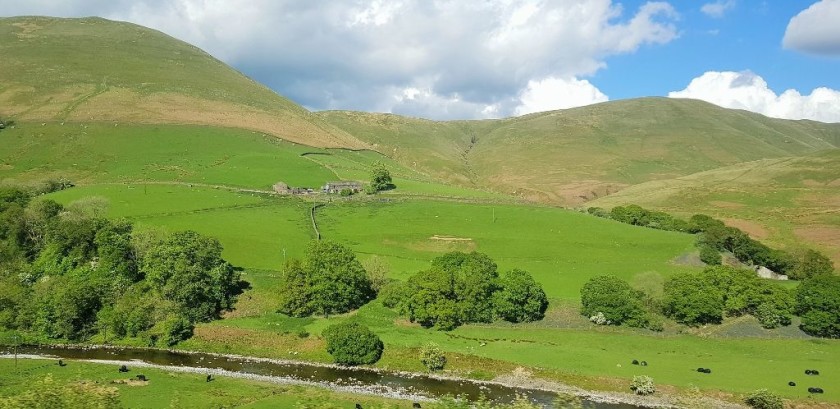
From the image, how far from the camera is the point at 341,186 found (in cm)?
14925

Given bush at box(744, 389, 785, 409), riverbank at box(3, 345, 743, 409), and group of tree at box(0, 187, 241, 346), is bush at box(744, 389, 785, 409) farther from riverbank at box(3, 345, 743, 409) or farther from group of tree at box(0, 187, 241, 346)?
group of tree at box(0, 187, 241, 346)

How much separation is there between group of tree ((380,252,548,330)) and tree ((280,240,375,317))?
22.2ft

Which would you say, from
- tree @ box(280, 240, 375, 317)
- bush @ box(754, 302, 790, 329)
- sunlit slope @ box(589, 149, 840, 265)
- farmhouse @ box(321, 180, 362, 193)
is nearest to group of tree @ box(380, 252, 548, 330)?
tree @ box(280, 240, 375, 317)

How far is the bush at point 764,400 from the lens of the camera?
5259 centimetres

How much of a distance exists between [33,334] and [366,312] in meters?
44.2

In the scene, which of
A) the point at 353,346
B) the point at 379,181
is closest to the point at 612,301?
the point at 353,346

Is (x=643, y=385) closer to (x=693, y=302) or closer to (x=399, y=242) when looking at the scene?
→ (x=693, y=302)

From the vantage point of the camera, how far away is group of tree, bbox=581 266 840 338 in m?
72.8

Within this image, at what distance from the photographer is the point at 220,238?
101 meters

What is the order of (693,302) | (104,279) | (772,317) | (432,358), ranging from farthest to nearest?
1. (104,279)
2. (693,302)
3. (772,317)
4. (432,358)

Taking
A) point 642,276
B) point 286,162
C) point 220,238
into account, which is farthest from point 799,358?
point 286,162

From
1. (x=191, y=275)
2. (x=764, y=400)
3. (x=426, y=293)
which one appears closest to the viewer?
(x=764, y=400)

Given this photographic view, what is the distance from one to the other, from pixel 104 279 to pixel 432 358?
163 ft

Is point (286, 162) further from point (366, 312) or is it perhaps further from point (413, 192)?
point (366, 312)
